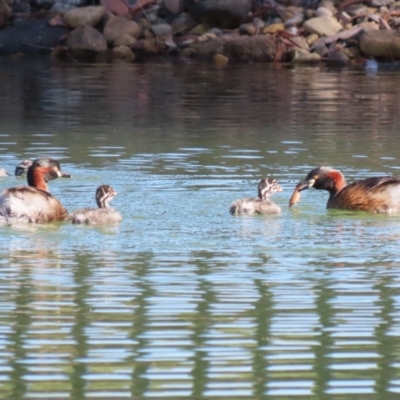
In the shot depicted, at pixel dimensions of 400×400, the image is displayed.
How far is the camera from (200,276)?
856cm

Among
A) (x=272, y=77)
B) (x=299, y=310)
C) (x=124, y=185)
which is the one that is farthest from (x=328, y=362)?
(x=272, y=77)

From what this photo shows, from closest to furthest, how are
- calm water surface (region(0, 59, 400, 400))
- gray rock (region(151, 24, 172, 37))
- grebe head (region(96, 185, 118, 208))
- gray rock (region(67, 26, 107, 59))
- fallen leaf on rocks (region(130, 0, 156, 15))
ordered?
calm water surface (region(0, 59, 400, 400)), grebe head (region(96, 185, 118, 208)), gray rock (region(67, 26, 107, 59)), gray rock (region(151, 24, 172, 37)), fallen leaf on rocks (region(130, 0, 156, 15))

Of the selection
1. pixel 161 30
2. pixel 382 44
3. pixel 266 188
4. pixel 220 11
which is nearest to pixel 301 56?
pixel 382 44

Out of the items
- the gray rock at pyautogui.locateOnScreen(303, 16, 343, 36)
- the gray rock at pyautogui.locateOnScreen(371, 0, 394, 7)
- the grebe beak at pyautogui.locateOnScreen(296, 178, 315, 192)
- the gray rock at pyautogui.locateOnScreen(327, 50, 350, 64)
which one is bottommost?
the gray rock at pyautogui.locateOnScreen(327, 50, 350, 64)

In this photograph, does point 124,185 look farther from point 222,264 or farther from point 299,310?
point 299,310

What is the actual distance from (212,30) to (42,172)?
2117cm

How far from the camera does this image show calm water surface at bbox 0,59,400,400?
21.5 feet

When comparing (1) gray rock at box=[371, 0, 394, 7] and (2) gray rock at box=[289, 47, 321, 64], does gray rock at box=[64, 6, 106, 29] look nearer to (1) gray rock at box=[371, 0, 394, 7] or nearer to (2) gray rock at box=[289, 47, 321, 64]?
(2) gray rock at box=[289, 47, 321, 64]

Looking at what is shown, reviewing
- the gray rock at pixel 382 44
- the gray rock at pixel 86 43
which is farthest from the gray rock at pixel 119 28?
the gray rock at pixel 382 44

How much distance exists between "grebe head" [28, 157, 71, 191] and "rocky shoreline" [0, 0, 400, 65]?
18.9 metres

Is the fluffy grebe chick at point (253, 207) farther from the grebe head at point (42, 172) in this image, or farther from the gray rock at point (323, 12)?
the gray rock at point (323, 12)

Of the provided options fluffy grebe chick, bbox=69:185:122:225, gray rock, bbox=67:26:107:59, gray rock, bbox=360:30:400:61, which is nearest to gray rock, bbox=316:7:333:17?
gray rock, bbox=360:30:400:61

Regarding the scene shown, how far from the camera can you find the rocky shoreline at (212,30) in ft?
100

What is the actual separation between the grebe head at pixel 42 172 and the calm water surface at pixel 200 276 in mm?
264
